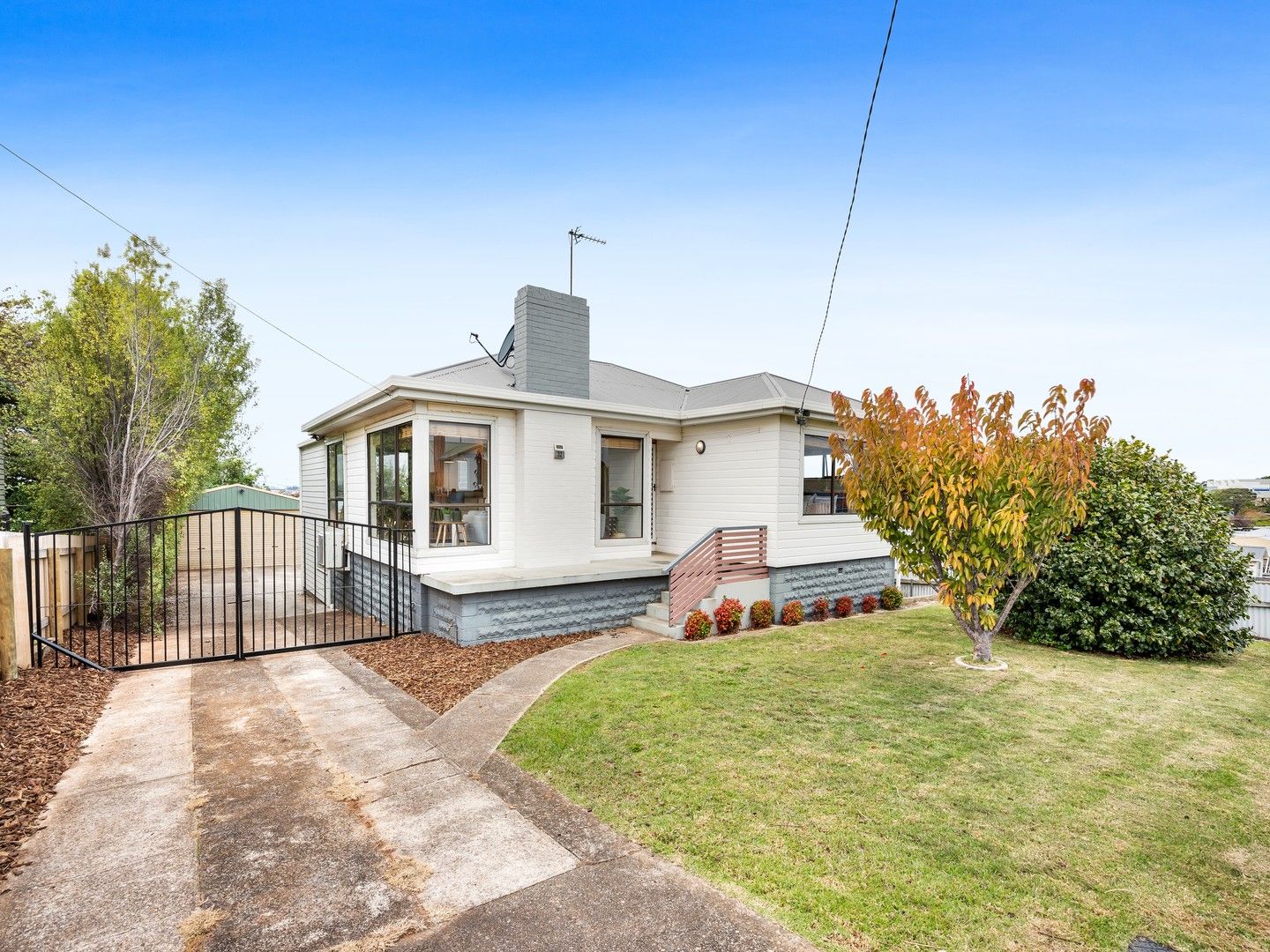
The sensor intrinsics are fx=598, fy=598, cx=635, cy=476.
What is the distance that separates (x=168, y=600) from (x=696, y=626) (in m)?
10.4

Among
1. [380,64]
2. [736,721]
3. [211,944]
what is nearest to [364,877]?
[211,944]

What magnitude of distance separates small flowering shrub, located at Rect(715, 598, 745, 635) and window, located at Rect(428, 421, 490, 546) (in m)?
3.62

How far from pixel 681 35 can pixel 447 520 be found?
27.1 feet

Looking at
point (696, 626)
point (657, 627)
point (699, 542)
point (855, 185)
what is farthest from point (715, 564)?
point (855, 185)

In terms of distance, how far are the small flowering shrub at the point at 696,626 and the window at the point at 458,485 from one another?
10.4ft

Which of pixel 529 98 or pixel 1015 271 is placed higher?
pixel 529 98

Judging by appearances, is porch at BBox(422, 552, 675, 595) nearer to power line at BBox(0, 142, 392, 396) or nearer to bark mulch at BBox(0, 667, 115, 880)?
power line at BBox(0, 142, 392, 396)

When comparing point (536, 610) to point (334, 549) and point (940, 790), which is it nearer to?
point (334, 549)

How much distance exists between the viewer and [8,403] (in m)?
10.3

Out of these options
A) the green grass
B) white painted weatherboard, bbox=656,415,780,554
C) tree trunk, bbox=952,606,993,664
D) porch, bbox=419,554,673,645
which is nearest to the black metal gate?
porch, bbox=419,554,673,645

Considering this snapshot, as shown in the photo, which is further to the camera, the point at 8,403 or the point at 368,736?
the point at 8,403

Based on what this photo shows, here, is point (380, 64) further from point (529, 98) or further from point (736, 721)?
point (736, 721)

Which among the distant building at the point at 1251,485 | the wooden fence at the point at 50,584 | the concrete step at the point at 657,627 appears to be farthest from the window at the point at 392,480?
the distant building at the point at 1251,485

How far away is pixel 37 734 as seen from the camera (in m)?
4.59
